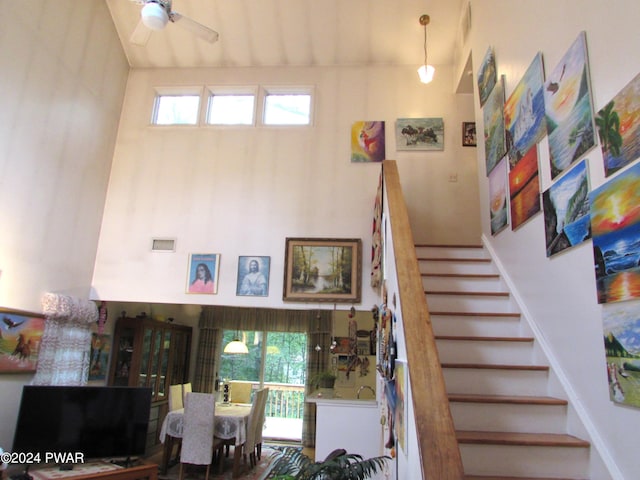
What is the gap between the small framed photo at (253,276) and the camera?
16.6 feet

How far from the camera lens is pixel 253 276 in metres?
5.09

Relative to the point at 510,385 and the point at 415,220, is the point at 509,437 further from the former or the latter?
the point at 415,220

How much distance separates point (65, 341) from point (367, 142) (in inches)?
168

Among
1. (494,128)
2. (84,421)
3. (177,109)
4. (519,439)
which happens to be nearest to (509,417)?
(519,439)

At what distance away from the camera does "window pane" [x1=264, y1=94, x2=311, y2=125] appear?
566cm

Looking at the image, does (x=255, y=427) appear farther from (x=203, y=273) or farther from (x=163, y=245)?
(x=163, y=245)

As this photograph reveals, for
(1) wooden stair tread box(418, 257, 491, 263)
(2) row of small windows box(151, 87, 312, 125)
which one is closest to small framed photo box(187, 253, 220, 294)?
(2) row of small windows box(151, 87, 312, 125)

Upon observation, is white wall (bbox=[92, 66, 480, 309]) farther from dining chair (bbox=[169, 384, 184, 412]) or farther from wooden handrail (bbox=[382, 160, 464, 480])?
wooden handrail (bbox=[382, 160, 464, 480])

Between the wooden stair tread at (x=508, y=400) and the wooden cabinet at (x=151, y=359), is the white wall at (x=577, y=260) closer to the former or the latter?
the wooden stair tread at (x=508, y=400)

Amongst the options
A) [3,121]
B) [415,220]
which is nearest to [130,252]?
[3,121]

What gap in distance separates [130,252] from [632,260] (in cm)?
511

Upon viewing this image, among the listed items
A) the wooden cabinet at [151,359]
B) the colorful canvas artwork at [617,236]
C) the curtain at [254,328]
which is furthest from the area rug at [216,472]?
the colorful canvas artwork at [617,236]

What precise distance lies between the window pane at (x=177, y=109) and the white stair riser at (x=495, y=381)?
4.69 metres

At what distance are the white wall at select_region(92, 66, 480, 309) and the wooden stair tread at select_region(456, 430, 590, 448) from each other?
106 inches
